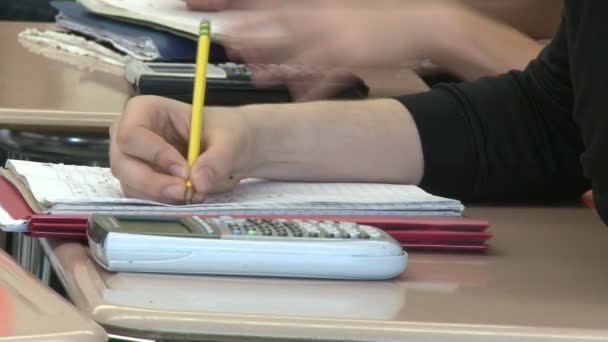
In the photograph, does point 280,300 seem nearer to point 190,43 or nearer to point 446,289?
point 446,289

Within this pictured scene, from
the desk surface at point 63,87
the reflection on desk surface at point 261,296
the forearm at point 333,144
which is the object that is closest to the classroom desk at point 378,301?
the reflection on desk surface at point 261,296

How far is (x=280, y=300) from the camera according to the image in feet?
2.35

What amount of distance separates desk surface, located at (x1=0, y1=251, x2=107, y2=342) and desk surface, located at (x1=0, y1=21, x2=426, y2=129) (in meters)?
0.61

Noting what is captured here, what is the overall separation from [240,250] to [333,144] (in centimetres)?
37

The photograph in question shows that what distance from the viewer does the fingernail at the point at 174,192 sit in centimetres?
93

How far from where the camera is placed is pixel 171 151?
3.20 feet

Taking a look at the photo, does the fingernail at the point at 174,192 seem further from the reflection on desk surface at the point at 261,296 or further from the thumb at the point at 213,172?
the reflection on desk surface at the point at 261,296

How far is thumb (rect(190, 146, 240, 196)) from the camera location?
3.09 feet

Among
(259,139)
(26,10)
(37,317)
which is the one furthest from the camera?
(26,10)

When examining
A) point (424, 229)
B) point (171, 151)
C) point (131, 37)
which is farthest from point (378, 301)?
point (131, 37)

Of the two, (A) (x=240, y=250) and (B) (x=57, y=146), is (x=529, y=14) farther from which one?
(A) (x=240, y=250)

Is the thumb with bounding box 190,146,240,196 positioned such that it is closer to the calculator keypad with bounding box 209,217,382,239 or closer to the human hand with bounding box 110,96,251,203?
the human hand with bounding box 110,96,251,203

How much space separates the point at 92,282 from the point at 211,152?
267mm

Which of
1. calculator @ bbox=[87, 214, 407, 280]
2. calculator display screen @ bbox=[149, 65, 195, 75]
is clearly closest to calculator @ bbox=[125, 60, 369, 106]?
calculator display screen @ bbox=[149, 65, 195, 75]
